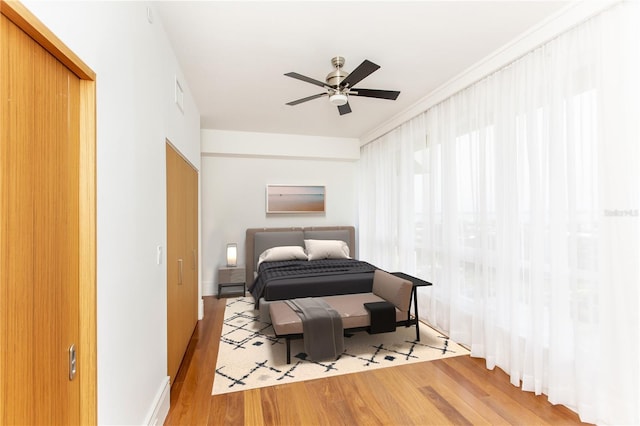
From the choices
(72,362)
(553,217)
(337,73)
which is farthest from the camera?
(337,73)

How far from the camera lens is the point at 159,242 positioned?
212 cm

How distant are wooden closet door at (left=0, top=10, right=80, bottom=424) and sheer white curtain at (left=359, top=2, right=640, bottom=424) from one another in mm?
2912

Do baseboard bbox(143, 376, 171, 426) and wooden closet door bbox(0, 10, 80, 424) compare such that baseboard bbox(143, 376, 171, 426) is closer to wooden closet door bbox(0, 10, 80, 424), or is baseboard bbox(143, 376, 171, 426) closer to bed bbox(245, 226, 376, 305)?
wooden closet door bbox(0, 10, 80, 424)

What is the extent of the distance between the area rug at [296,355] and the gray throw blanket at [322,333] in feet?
0.33

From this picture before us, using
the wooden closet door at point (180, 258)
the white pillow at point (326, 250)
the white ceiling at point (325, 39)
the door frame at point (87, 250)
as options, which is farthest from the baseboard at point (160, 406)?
the white pillow at point (326, 250)

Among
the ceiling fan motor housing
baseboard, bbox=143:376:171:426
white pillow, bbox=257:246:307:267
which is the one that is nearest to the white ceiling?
the ceiling fan motor housing

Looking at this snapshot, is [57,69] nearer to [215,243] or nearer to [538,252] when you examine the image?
[538,252]

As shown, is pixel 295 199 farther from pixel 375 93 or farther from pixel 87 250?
pixel 87 250

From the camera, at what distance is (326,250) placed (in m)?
5.08

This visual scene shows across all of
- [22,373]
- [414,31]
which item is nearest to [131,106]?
[22,373]

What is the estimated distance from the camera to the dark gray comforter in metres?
3.55

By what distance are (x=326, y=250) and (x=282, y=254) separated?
750 mm

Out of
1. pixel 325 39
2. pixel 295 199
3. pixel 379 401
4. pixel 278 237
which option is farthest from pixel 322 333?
pixel 295 199

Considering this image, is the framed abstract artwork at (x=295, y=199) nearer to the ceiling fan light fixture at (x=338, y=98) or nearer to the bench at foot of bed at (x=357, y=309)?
the bench at foot of bed at (x=357, y=309)
